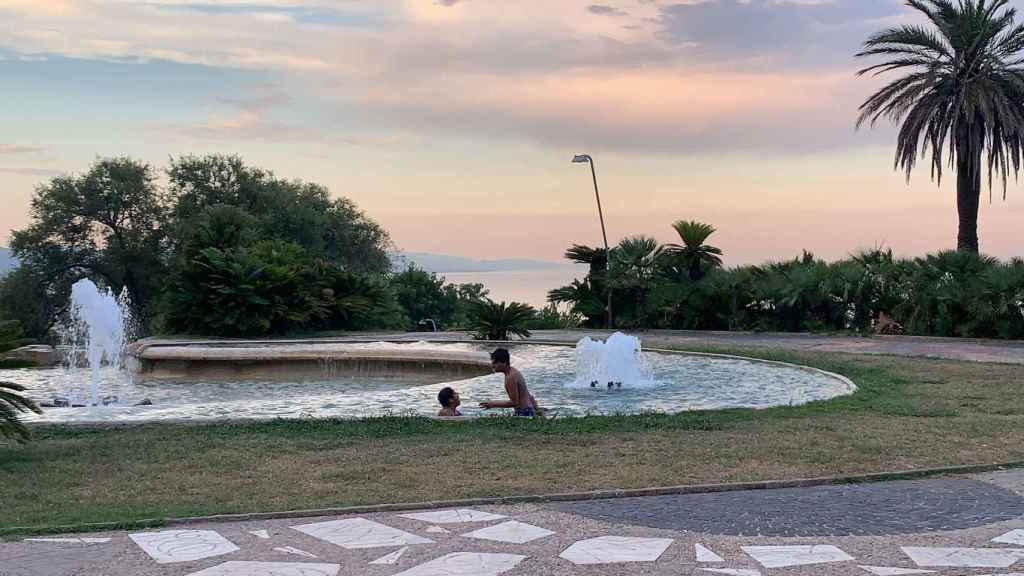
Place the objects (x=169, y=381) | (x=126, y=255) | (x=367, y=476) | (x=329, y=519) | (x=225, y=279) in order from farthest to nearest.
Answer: (x=126, y=255)
(x=225, y=279)
(x=169, y=381)
(x=367, y=476)
(x=329, y=519)

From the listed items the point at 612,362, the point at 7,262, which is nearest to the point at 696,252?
the point at 612,362

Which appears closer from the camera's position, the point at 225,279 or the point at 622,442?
the point at 622,442

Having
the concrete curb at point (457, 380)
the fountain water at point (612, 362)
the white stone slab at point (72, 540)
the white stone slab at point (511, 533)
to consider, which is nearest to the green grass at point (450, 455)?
the concrete curb at point (457, 380)

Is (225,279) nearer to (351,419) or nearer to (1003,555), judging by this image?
(351,419)

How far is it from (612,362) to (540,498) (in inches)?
299

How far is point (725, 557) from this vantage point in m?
5.14

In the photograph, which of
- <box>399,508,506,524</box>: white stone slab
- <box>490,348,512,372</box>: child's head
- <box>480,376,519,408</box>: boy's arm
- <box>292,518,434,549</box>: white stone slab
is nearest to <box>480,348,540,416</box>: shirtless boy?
<box>480,376,519,408</box>: boy's arm

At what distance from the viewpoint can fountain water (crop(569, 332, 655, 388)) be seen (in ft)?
44.9

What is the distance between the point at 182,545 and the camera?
5457 millimetres

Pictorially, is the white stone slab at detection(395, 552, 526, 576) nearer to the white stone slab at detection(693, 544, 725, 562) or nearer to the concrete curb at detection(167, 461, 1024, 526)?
the white stone slab at detection(693, 544, 725, 562)

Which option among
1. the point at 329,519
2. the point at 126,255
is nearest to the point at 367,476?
the point at 329,519

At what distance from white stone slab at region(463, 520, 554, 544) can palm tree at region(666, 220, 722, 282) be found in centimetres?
1968

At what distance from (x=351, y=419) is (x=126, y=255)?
3499 cm

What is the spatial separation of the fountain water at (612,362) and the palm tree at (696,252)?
36.9 ft
